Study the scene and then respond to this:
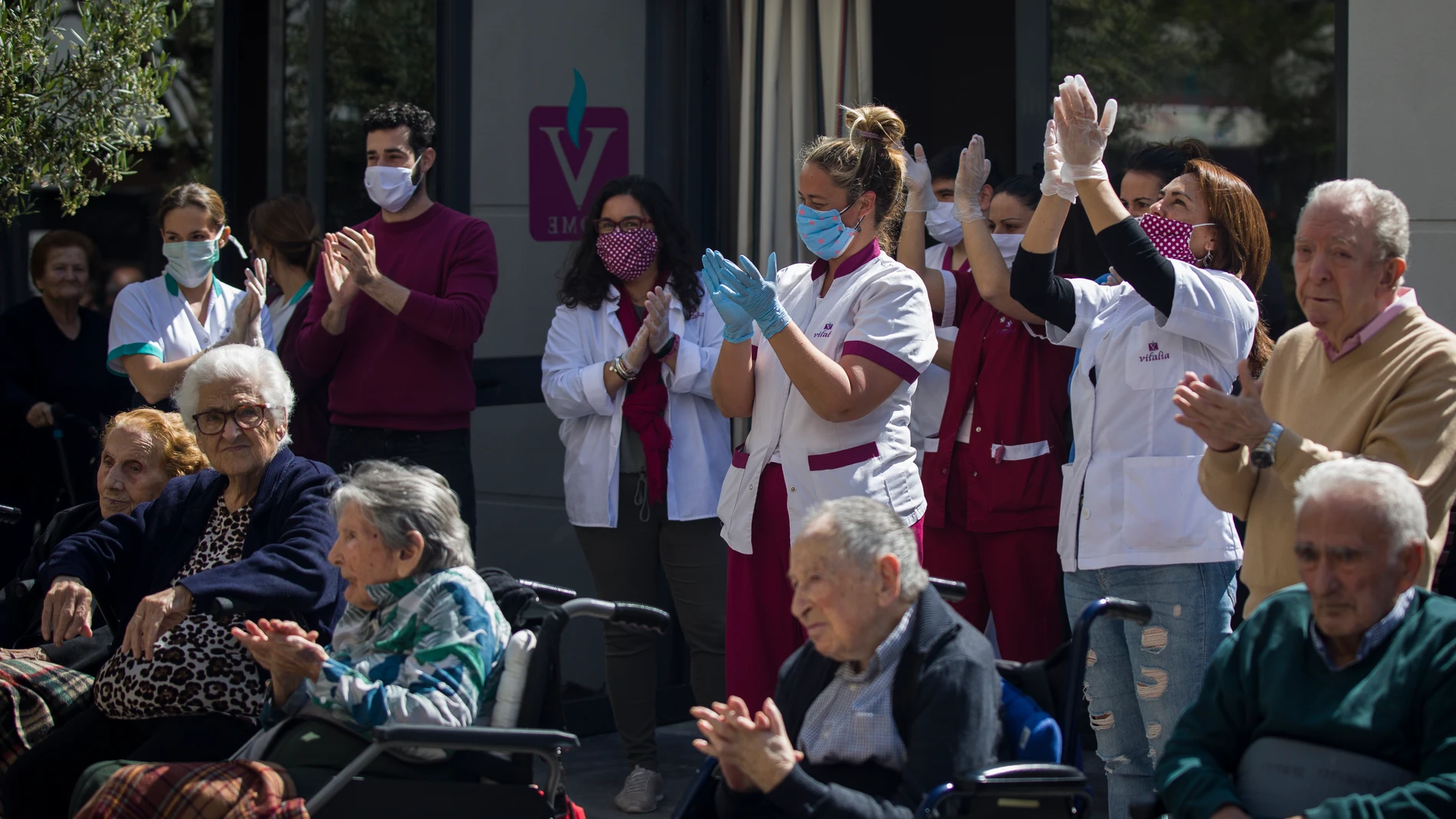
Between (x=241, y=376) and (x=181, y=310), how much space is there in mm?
1881

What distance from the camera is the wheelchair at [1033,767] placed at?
109 inches

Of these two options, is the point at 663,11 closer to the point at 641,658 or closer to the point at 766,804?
the point at 641,658

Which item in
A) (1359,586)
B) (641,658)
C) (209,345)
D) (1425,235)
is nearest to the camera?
(1359,586)

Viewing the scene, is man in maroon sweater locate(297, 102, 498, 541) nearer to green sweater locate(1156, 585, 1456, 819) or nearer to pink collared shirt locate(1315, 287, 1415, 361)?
pink collared shirt locate(1315, 287, 1415, 361)

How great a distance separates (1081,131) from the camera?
3826 mm

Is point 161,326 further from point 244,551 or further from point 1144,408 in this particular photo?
point 1144,408

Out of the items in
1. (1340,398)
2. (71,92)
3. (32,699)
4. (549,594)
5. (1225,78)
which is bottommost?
(32,699)

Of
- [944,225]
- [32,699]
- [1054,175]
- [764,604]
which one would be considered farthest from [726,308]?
[32,699]

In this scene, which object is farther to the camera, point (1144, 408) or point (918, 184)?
point (918, 184)

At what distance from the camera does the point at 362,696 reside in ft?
10.5

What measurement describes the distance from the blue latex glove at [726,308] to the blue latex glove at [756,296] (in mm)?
25

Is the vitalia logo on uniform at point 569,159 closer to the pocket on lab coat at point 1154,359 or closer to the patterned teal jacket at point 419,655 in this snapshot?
the pocket on lab coat at point 1154,359

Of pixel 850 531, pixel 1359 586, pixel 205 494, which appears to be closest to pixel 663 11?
pixel 205 494

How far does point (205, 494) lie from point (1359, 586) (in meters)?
2.78
